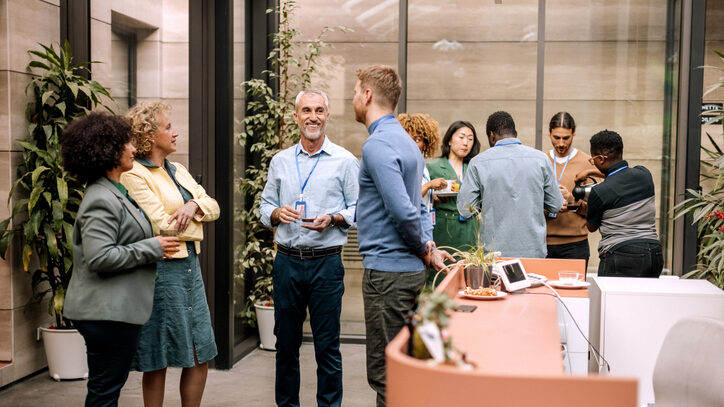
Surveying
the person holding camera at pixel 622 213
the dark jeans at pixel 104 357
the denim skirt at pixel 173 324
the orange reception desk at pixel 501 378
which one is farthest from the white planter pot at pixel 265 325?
the orange reception desk at pixel 501 378

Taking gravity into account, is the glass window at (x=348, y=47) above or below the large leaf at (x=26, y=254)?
above

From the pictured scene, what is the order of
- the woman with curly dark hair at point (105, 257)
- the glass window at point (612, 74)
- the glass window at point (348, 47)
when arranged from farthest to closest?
the glass window at point (348, 47) < the glass window at point (612, 74) < the woman with curly dark hair at point (105, 257)

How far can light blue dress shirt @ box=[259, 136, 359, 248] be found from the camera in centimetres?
383

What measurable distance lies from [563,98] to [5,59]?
13.1 ft

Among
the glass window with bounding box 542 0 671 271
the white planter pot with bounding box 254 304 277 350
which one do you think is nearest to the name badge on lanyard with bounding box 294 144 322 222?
the white planter pot with bounding box 254 304 277 350

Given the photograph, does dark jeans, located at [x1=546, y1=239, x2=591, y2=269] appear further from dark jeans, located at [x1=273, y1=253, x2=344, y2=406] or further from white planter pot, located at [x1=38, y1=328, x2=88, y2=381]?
white planter pot, located at [x1=38, y1=328, x2=88, y2=381]

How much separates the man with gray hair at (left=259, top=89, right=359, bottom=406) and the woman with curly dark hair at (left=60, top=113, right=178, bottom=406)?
104 cm

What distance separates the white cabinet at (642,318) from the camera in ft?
9.48

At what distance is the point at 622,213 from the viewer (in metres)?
4.23

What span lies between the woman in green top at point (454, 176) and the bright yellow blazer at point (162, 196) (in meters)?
2.06

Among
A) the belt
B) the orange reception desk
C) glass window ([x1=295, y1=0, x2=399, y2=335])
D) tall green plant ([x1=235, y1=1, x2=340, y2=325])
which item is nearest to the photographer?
the orange reception desk

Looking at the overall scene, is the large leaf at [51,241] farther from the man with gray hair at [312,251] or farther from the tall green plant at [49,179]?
the man with gray hair at [312,251]

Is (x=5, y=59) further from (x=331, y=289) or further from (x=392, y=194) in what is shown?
(x=392, y=194)

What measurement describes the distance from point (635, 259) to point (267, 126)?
2854 mm
